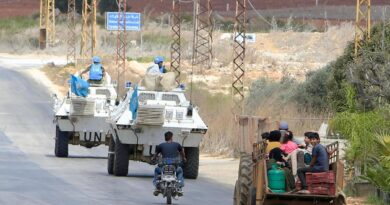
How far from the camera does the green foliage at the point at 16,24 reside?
11431 centimetres

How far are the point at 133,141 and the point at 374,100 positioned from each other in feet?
19.1

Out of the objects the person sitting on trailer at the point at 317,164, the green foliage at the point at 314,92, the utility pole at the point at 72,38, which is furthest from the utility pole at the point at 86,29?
the person sitting on trailer at the point at 317,164

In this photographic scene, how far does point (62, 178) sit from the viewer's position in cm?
2709

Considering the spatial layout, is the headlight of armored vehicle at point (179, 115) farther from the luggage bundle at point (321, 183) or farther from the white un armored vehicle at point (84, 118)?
the luggage bundle at point (321, 183)

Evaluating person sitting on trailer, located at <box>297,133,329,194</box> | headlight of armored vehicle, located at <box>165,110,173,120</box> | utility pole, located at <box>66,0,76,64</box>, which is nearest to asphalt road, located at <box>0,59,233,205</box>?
headlight of armored vehicle, located at <box>165,110,173,120</box>

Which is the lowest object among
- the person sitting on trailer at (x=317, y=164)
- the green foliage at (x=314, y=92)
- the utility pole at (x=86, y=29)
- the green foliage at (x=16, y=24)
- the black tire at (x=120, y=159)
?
the black tire at (x=120, y=159)

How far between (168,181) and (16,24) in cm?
9696

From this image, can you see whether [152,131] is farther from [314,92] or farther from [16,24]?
[16,24]

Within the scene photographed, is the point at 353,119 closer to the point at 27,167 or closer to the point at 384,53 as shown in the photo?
the point at 384,53

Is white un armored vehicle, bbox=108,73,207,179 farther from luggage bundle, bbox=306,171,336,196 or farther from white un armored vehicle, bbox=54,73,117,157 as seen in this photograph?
luggage bundle, bbox=306,171,336,196

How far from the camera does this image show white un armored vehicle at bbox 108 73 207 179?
2775cm

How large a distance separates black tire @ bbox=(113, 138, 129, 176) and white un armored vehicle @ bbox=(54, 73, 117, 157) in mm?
4861

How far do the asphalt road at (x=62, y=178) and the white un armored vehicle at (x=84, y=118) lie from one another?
56cm

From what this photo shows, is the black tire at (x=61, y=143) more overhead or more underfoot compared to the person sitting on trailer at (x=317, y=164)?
more underfoot
